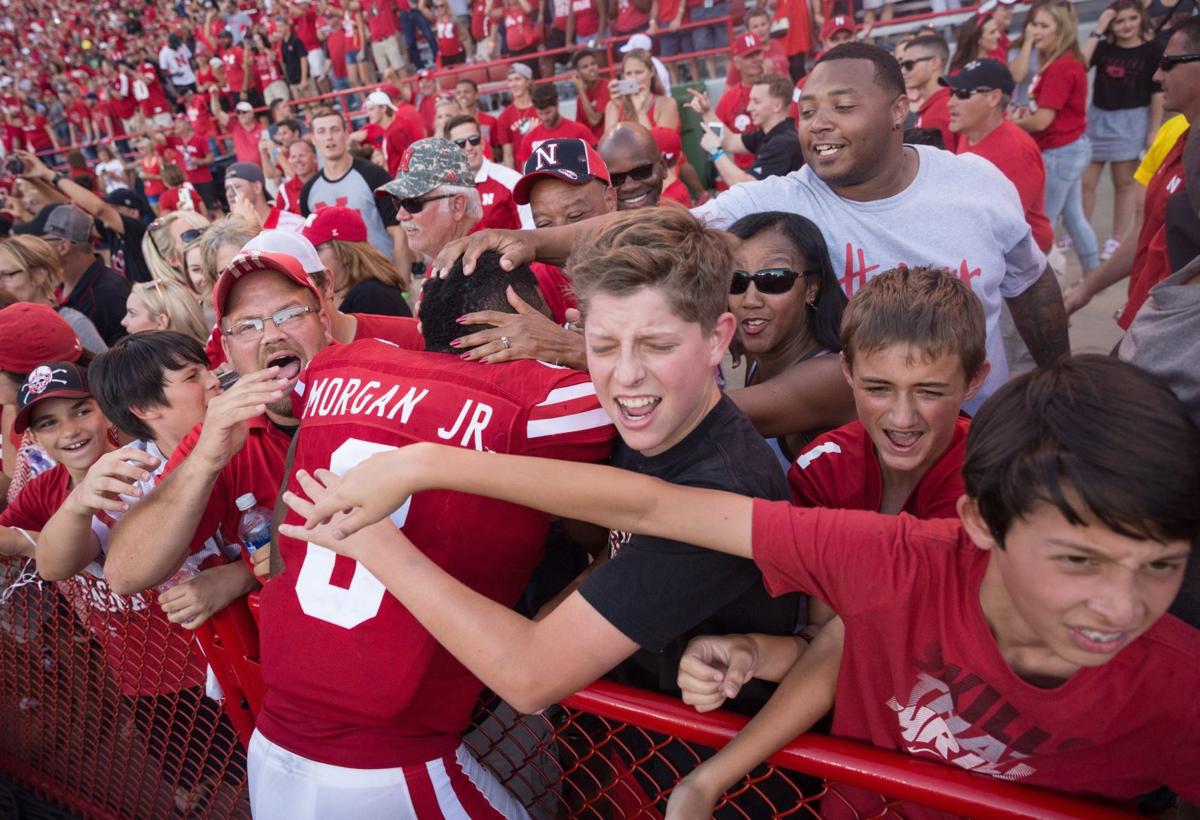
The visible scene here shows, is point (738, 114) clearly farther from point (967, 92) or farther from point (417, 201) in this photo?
point (417, 201)

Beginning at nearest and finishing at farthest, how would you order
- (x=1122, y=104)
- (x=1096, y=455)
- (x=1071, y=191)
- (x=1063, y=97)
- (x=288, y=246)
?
(x=1096, y=455) < (x=288, y=246) < (x=1063, y=97) < (x=1071, y=191) < (x=1122, y=104)

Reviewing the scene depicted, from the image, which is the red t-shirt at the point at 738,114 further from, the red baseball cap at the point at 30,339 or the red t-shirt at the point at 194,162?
the red t-shirt at the point at 194,162

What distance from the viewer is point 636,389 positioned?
5.53 ft

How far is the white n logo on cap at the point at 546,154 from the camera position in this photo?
3.40m

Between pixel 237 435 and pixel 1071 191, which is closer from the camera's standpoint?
pixel 237 435

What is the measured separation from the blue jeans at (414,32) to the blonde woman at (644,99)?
9789 mm

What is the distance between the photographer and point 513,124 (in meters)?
10.2

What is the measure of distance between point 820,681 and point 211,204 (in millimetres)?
15574

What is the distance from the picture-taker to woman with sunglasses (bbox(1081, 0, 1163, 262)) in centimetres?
714

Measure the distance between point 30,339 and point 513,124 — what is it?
7303mm

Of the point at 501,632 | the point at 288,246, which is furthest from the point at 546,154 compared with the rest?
the point at 501,632

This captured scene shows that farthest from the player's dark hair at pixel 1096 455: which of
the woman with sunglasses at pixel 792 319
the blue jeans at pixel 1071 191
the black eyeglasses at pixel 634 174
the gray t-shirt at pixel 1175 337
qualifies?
the blue jeans at pixel 1071 191

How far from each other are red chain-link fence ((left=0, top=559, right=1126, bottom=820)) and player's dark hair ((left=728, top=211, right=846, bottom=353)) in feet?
4.18

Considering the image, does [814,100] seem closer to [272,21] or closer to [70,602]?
[70,602]
